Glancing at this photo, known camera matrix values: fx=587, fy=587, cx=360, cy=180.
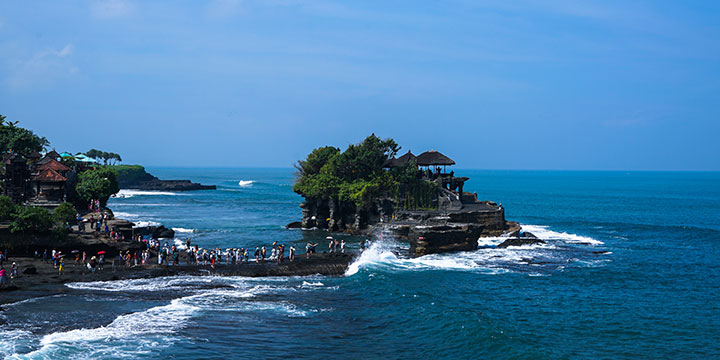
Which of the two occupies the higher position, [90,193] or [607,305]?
[90,193]

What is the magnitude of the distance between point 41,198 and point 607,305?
2113 inches

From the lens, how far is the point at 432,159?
71938 mm

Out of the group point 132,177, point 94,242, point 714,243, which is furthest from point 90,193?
point 132,177

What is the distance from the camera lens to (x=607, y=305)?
1454 inches

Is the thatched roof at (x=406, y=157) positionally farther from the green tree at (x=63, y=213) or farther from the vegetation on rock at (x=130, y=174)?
the vegetation on rock at (x=130, y=174)

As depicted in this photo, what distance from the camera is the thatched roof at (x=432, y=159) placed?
7144 centimetres

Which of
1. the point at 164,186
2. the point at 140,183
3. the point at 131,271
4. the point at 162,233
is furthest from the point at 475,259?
the point at 140,183

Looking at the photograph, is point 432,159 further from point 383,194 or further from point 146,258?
point 146,258

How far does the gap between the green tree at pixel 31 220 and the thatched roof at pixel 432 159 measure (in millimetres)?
41313

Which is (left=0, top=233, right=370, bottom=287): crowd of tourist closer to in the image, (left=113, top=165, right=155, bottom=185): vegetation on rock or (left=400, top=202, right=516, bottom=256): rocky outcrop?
(left=400, top=202, right=516, bottom=256): rocky outcrop

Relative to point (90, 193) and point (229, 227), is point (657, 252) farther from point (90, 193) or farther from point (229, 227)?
point (90, 193)

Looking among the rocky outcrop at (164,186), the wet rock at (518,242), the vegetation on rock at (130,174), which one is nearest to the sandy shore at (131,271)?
the wet rock at (518,242)

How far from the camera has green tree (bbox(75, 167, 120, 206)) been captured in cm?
6925

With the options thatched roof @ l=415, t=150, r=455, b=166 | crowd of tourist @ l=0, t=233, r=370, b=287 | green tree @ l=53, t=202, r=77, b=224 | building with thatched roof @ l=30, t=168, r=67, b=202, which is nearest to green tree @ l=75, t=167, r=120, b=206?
building with thatched roof @ l=30, t=168, r=67, b=202
